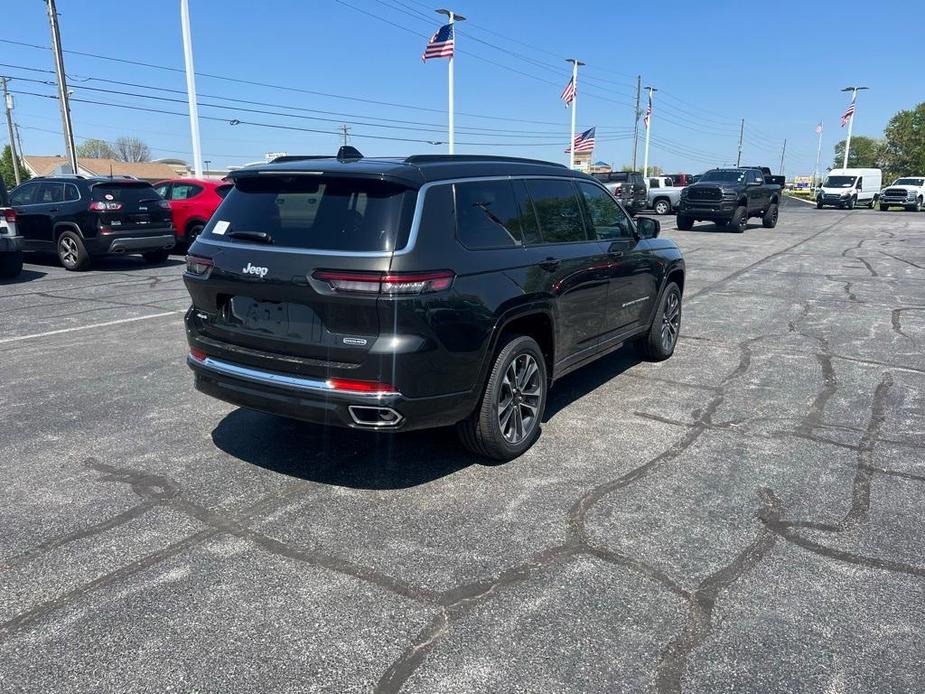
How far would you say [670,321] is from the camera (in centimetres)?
693

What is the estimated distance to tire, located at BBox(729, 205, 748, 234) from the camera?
2234 cm

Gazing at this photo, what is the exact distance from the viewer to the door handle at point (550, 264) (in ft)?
14.8

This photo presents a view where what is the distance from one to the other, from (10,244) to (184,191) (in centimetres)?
453

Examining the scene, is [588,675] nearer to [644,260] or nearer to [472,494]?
[472,494]

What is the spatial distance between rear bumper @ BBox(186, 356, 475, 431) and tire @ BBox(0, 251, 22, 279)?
391 inches

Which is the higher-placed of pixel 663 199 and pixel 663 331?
pixel 663 199

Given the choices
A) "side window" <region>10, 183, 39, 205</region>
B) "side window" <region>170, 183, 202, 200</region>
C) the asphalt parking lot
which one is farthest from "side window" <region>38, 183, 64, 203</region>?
the asphalt parking lot

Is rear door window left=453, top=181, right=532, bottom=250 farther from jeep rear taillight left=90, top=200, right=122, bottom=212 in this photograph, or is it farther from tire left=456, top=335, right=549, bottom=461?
jeep rear taillight left=90, top=200, right=122, bottom=212

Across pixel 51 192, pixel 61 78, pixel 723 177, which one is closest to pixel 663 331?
pixel 51 192

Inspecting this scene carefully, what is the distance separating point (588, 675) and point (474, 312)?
1959 millimetres

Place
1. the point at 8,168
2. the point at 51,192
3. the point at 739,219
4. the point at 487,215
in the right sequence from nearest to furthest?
the point at 487,215 → the point at 51,192 → the point at 739,219 → the point at 8,168

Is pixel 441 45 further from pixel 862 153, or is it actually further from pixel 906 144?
pixel 862 153

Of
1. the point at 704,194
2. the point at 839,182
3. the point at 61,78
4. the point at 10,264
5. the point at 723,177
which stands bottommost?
the point at 10,264

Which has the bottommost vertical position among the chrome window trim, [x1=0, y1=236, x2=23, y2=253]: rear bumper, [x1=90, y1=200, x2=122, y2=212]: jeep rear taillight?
[x1=0, y1=236, x2=23, y2=253]: rear bumper
